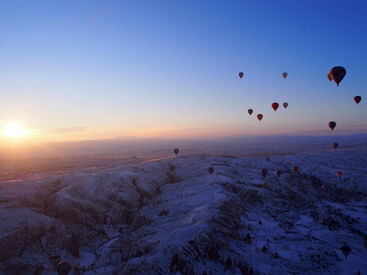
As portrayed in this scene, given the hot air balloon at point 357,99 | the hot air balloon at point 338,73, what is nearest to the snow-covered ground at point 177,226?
the hot air balloon at point 357,99

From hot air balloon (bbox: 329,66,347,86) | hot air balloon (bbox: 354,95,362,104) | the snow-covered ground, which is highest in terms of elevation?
hot air balloon (bbox: 329,66,347,86)

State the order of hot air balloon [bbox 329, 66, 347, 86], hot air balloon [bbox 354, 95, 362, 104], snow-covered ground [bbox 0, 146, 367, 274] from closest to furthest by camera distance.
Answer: snow-covered ground [bbox 0, 146, 367, 274] → hot air balloon [bbox 329, 66, 347, 86] → hot air balloon [bbox 354, 95, 362, 104]

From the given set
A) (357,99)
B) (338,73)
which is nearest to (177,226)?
(338,73)

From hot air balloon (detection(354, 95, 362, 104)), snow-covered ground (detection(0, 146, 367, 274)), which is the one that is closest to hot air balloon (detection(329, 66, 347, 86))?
hot air balloon (detection(354, 95, 362, 104))

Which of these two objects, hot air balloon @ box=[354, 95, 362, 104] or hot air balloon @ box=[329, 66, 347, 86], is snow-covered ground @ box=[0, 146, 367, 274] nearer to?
hot air balloon @ box=[354, 95, 362, 104]

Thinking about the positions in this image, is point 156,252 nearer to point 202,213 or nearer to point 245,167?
point 202,213

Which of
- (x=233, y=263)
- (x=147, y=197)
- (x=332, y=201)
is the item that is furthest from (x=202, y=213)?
(x=332, y=201)

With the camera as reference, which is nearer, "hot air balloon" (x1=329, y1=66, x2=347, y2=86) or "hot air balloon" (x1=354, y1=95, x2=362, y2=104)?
"hot air balloon" (x1=329, y1=66, x2=347, y2=86)
